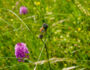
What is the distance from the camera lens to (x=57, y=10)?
2.27m

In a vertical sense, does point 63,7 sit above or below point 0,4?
below

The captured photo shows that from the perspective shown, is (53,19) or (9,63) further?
Result: (53,19)

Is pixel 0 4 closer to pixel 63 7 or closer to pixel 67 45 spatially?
pixel 63 7

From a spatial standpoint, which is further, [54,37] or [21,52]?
[54,37]

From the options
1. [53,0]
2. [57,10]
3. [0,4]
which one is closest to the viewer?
[57,10]

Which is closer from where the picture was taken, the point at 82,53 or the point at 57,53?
the point at 82,53

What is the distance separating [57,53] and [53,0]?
4.19 ft

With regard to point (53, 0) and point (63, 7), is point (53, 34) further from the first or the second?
point (53, 0)

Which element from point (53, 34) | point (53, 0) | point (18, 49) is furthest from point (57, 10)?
point (18, 49)

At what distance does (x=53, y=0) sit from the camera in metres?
2.59

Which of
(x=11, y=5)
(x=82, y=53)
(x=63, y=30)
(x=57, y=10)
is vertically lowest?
(x=82, y=53)

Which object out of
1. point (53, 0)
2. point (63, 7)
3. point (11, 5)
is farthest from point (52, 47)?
point (11, 5)

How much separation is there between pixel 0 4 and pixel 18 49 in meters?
1.71

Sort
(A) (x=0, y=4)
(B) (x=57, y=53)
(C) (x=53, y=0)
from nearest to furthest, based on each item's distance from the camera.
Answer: (B) (x=57, y=53)
(C) (x=53, y=0)
(A) (x=0, y=4)
